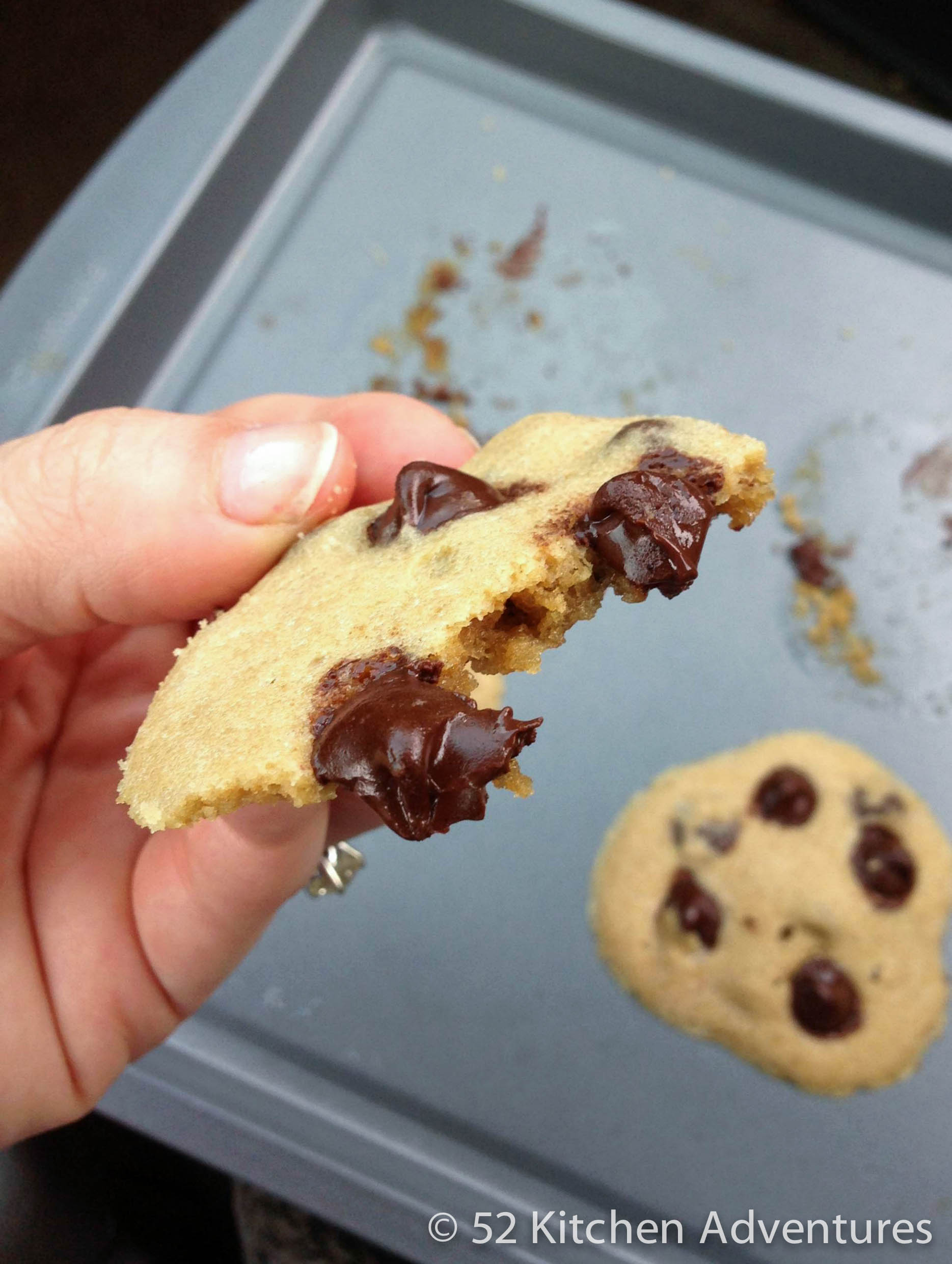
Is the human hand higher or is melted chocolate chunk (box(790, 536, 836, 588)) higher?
melted chocolate chunk (box(790, 536, 836, 588))

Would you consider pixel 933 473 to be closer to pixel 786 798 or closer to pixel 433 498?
pixel 786 798

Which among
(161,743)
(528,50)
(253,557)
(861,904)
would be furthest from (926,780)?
(528,50)

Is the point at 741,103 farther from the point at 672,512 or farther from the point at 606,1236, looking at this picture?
the point at 606,1236

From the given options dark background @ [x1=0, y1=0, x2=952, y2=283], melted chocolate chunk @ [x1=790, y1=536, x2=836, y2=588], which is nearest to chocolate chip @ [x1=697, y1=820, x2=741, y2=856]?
melted chocolate chunk @ [x1=790, y1=536, x2=836, y2=588]

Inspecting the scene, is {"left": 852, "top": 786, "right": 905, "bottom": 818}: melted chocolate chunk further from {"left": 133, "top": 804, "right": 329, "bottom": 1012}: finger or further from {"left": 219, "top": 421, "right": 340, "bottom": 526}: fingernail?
{"left": 219, "top": 421, "right": 340, "bottom": 526}: fingernail

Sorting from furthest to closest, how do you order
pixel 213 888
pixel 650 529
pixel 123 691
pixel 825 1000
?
pixel 825 1000 → pixel 123 691 → pixel 213 888 → pixel 650 529

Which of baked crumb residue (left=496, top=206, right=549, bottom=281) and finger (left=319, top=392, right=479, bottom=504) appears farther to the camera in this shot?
baked crumb residue (left=496, top=206, right=549, bottom=281)

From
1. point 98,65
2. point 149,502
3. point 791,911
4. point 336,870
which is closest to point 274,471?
point 149,502
